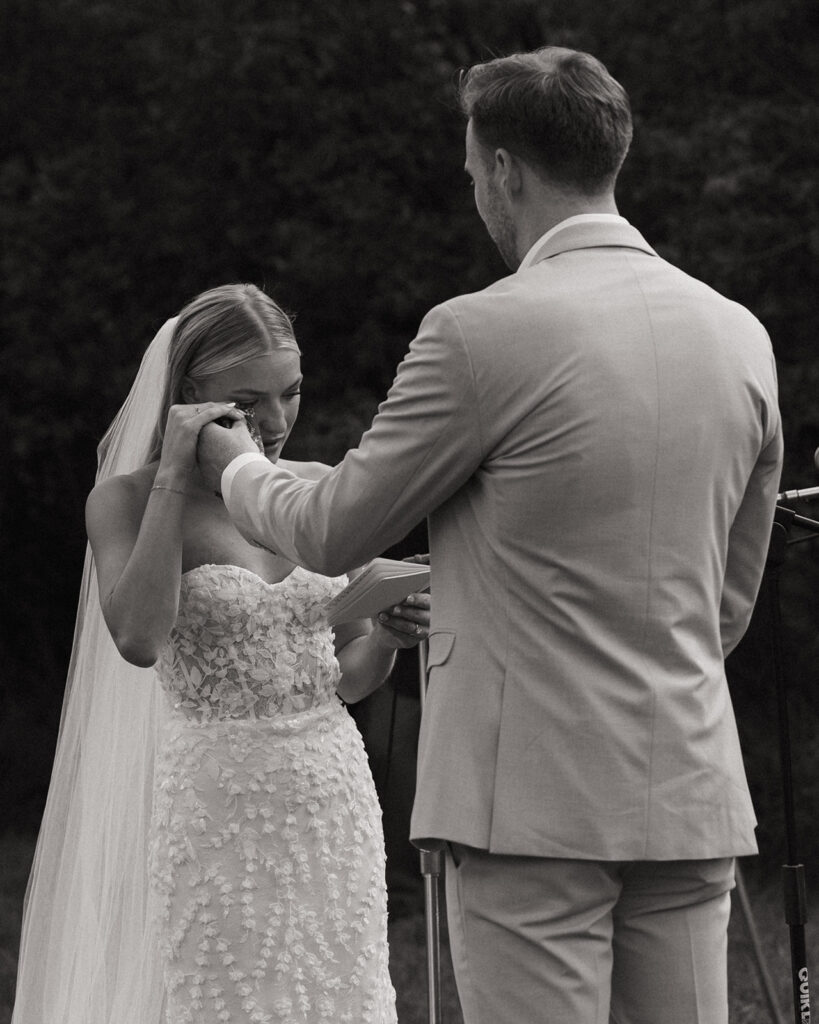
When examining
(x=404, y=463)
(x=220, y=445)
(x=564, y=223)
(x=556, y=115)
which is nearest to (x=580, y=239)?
(x=564, y=223)

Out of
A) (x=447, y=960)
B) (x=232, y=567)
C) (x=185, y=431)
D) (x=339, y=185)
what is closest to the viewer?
(x=185, y=431)

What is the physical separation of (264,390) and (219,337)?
16 centimetres

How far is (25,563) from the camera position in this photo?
33.1 ft

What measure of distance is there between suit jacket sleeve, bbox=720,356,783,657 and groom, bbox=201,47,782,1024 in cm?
13

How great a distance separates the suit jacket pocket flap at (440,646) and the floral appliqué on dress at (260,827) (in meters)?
1.27

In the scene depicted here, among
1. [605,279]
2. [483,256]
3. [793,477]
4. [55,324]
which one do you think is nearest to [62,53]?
[55,324]

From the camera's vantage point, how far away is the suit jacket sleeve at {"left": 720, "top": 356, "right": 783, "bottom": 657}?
7.60 ft

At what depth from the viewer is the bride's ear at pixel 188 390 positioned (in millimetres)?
3498

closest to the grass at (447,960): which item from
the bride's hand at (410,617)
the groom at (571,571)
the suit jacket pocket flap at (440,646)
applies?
the bride's hand at (410,617)

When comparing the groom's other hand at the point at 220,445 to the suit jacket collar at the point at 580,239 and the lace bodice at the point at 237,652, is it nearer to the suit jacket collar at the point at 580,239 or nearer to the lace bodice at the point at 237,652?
the lace bodice at the point at 237,652

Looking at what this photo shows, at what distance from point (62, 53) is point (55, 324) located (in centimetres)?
172

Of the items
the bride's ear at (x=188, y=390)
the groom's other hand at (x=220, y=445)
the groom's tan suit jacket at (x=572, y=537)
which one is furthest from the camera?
the bride's ear at (x=188, y=390)

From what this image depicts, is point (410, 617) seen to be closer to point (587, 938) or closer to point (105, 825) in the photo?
point (105, 825)

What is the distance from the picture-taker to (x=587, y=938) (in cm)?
207
